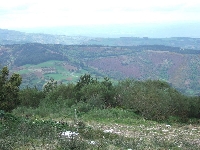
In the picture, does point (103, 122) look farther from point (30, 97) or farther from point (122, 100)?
point (30, 97)

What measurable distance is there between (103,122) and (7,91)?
8512mm

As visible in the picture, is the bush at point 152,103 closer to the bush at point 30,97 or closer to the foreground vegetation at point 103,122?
the foreground vegetation at point 103,122

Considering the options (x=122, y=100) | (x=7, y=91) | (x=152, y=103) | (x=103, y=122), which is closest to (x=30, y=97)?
(x=7, y=91)

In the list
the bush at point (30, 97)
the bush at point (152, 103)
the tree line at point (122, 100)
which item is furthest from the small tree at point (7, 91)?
the bush at point (30, 97)

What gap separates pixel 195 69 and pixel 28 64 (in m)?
121

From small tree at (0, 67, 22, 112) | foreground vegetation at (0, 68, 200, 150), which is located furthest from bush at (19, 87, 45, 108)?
small tree at (0, 67, 22, 112)

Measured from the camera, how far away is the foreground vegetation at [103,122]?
10.8 metres

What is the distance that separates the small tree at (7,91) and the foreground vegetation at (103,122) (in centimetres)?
8

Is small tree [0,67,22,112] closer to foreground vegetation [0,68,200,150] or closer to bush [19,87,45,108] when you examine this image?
foreground vegetation [0,68,200,150]

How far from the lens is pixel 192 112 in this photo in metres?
26.4

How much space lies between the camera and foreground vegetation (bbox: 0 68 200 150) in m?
10.8

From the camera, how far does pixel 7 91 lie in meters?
20.2

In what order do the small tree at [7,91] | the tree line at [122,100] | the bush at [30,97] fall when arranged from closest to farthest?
the small tree at [7,91]
the tree line at [122,100]
the bush at [30,97]

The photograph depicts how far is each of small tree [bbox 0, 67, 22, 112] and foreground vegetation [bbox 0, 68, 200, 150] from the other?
79 mm
